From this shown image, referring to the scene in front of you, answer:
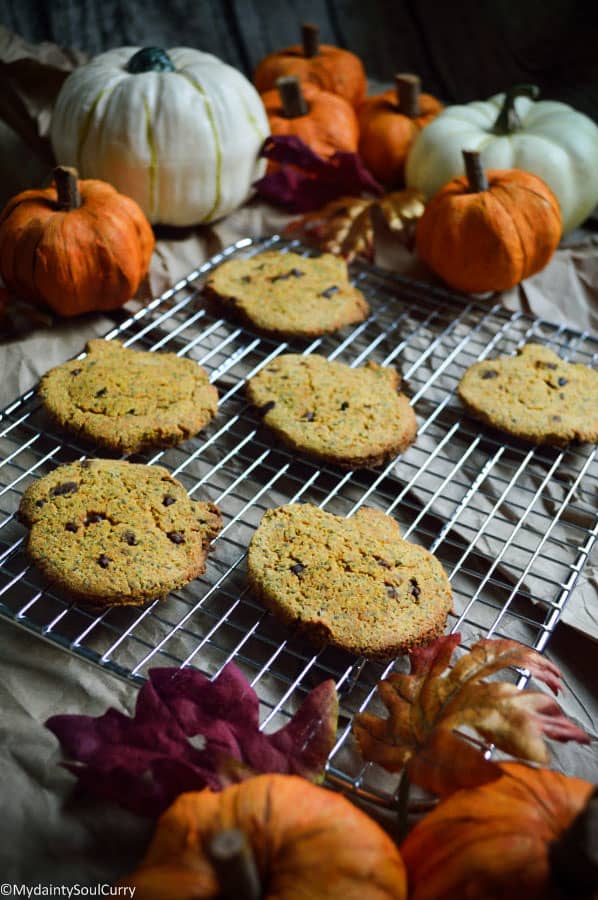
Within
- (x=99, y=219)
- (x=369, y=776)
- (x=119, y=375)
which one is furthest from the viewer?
(x=99, y=219)

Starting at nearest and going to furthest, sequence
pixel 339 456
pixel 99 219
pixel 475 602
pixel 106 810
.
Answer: pixel 106 810
pixel 475 602
pixel 339 456
pixel 99 219

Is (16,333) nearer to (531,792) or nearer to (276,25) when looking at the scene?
(531,792)

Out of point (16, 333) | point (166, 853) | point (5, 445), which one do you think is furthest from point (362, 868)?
point (16, 333)

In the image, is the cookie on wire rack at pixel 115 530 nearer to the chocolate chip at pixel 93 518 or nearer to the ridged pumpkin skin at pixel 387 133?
the chocolate chip at pixel 93 518

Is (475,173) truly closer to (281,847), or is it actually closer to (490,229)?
(490,229)

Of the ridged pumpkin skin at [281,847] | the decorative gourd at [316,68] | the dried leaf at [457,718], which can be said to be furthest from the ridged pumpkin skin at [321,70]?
the ridged pumpkin skin at [281,847]

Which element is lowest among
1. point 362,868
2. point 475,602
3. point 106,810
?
point 475,602

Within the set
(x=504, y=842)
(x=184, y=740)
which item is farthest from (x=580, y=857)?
(x=184, y=740)
